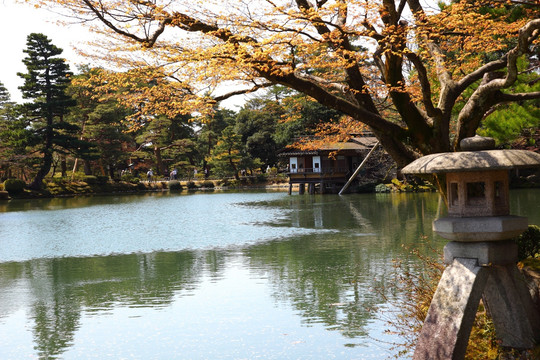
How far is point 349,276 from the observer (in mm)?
9453

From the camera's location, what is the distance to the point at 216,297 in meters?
8.63

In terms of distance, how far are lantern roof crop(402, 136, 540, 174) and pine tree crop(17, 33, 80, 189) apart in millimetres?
39200

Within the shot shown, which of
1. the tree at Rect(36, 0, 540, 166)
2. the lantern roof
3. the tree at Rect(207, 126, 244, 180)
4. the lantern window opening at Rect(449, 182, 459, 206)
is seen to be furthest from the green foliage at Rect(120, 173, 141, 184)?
the lantern roof

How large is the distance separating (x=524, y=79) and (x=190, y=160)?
157 ft

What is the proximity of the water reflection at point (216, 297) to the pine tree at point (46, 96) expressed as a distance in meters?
29.8

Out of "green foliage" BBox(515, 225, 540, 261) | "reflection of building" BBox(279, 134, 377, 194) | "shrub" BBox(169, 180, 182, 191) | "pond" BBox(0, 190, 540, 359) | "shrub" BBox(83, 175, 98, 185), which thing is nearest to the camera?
"green foliage" BBox(515, 225, 540, 261)

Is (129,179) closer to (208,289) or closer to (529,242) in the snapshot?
(208,289)

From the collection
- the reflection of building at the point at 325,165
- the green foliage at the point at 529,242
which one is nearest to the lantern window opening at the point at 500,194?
the green foliage at the point at 529,242

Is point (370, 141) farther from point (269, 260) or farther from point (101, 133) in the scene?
point (269, 260)

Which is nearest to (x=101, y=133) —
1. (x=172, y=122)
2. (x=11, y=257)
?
(x=172, y=122)

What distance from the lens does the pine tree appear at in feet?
130

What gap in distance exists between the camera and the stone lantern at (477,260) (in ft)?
13.4

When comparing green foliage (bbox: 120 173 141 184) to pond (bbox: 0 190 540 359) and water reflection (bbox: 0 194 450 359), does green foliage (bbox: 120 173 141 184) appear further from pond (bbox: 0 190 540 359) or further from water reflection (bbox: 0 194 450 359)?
water reflection (bbox: 0 194 450 359)

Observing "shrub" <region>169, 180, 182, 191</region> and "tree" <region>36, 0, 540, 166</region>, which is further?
"shrub" <region>169, 180, 182, 191</region>
